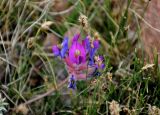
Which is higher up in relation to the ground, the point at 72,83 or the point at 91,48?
the point at 91,48

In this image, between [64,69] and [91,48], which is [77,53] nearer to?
[91,48]

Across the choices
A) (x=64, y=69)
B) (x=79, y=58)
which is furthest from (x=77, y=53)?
(x=64, y=69)

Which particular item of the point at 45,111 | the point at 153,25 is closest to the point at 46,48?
the point at 45,111

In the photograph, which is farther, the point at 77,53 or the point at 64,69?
the point at 64,69

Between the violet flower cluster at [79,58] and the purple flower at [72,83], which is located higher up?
the violet flower cluster at [79,58]
